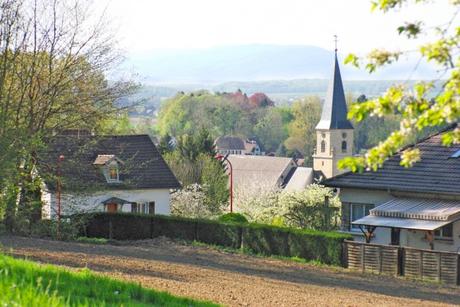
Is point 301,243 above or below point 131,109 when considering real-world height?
below

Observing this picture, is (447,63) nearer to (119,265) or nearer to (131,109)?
(119,265)

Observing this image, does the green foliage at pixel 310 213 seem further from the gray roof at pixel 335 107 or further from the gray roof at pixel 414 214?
the gray roof at pixel 335 107

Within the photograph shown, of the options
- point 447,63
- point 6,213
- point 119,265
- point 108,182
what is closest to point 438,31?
point 447,63

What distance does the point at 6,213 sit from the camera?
32.3 meters

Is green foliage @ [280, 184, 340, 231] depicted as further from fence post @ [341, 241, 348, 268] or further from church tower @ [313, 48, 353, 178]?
church tower @ [313, 48, 353, 178]

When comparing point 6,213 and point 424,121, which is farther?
point 6,213

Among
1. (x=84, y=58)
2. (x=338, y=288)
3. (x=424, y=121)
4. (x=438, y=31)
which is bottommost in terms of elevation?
(x=338, y=288)

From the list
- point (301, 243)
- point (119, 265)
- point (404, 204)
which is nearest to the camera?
point (119, 265)

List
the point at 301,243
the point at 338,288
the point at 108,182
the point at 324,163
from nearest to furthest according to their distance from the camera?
the point at 338,288, the point at 301,243, the point at 108,182, the point at 324,163

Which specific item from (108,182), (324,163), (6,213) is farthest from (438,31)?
(324,163)

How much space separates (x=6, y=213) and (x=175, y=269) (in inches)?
422

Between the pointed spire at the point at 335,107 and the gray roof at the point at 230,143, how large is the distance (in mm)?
34953

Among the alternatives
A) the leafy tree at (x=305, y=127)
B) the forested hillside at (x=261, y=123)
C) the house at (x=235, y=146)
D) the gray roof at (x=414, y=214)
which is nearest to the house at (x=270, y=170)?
the forested hillside at (x=261, y=123)

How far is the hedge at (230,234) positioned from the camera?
3444cm
